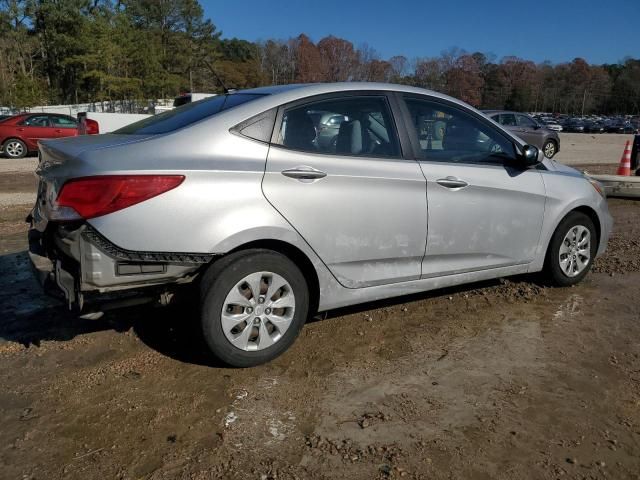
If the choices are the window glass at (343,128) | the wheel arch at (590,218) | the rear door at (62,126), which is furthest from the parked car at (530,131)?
the window glass at (343,128)

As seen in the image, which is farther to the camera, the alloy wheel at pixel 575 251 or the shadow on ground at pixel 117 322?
the alloy wheel at pixel 575 251

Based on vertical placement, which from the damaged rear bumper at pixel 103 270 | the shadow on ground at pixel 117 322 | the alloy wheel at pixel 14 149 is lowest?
the shadow on ground at pixel 117 322

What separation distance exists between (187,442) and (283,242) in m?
1.24

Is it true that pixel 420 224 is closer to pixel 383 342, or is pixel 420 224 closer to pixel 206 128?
pixel 383 342

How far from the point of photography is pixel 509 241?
4375 mm

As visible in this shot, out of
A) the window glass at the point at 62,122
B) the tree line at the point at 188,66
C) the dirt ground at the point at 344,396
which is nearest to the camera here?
the dirt ground at the point at 344,396

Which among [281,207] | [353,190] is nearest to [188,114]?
[281,207]

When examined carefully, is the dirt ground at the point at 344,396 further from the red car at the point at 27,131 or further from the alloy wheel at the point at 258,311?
the red car at the point at 27,131

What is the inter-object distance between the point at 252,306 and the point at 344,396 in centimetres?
74

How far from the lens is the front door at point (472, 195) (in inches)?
156

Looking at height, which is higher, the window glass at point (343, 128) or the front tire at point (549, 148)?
the window glass at point (343, 128)

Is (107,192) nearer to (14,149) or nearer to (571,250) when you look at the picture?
(571,250)

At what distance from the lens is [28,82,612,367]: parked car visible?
3.00 meters

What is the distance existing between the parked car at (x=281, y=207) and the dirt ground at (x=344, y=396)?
35 centimetres
